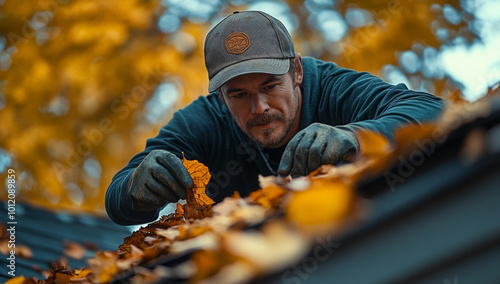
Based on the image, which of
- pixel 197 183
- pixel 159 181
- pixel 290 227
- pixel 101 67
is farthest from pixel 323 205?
pixel 101 67

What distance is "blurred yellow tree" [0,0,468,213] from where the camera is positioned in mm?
4773

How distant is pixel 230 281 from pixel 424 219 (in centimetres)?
27

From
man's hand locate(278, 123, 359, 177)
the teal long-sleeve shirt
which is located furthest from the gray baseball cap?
man's hand locate(278, 123, 359, 177)

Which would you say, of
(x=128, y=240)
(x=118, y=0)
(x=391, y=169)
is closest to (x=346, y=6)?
(x=118, y=0)

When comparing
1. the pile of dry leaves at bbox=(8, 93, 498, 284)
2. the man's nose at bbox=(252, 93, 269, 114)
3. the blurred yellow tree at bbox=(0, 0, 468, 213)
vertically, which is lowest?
the pile of dry leaves at bbox=(8, 93, 498, 284)

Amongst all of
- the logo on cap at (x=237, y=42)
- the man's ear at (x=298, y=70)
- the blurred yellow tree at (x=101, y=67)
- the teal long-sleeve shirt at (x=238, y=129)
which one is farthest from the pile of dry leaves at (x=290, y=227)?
the blurred yellow tree at (x=101, y=67)

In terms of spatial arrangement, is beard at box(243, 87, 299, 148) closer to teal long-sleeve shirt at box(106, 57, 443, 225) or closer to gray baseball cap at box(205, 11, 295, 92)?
teal long-sleeve shirt at box(106, 57, 443, 225)

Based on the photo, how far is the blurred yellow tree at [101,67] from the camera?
477cm

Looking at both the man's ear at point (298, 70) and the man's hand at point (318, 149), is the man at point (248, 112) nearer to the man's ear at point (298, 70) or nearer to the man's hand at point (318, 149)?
the man's ear at point (298, 70)

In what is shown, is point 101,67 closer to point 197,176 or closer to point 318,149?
point 197,176

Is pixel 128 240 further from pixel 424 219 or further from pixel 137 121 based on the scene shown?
pixel 137 121

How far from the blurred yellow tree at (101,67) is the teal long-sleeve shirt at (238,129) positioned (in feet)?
7.70

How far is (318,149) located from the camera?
1503 millimetres

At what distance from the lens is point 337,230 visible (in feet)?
2.42
